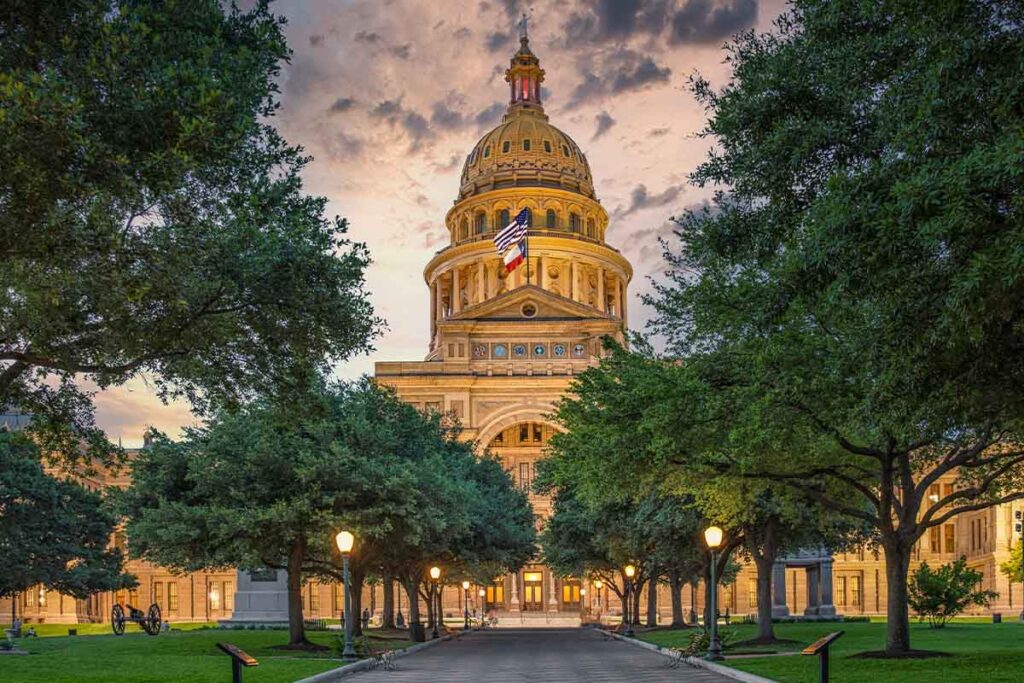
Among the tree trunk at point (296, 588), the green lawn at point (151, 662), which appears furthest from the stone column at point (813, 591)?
the tree trunk at point (296, 588)

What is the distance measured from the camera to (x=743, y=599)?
114 meters

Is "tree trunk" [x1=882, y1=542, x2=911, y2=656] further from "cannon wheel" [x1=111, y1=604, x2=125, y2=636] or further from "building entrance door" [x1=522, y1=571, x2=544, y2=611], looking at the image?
"building entrance door" [x1=522, y1=571, x2=544, y2=611]

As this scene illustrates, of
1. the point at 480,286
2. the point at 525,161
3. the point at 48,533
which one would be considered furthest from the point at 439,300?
the point at 48,533

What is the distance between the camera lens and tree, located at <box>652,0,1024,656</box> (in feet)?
45.6

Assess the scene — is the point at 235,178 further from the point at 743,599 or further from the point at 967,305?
the point at 743,599

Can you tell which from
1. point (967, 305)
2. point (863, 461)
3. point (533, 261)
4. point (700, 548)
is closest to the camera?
Result: point (967, 305)

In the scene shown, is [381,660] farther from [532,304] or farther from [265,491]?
[532,304]

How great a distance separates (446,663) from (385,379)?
277 ft

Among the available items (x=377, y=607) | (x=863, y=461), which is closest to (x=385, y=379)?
(x=377, y=607)

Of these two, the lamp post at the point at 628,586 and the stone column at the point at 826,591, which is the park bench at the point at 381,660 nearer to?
the lamp post at the point at 628,586

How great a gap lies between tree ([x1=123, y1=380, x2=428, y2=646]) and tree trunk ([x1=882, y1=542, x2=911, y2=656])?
1434 centimetres

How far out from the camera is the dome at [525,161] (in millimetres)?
151000

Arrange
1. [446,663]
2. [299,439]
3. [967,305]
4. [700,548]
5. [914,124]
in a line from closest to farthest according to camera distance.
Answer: [967,305] → [914,124] → [446,663] → [299,439] → [700,548]

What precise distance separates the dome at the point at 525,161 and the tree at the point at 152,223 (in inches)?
5104
